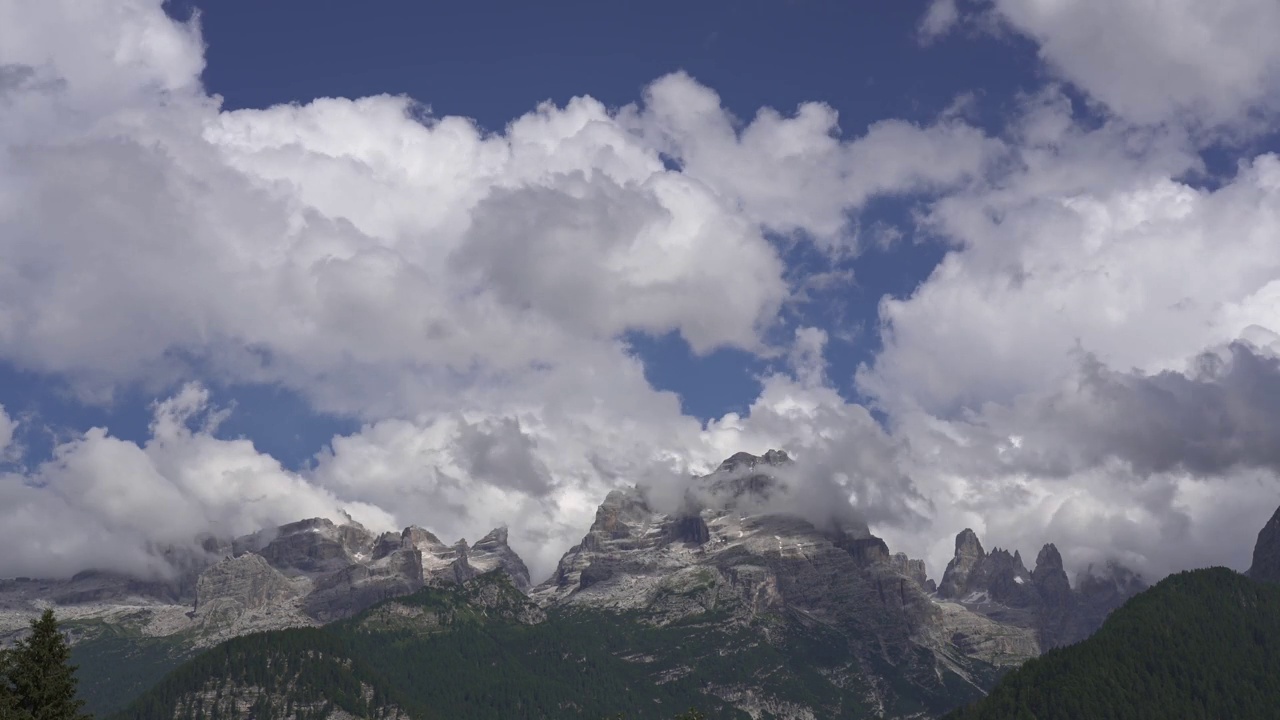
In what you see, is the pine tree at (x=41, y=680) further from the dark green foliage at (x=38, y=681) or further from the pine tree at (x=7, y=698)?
the pine tree at (x=7, y=698)

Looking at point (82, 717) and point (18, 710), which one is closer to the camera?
point (18, 710)

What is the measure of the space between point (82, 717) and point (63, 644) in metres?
6.47

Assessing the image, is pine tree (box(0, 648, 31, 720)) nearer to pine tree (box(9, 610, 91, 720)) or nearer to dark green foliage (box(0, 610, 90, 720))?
dark green foliage (box(0, 610, 90, 720))

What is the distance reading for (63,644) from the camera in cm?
10925

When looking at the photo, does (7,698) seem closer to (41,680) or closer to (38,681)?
(38,681)

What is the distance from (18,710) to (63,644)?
798 centimetres

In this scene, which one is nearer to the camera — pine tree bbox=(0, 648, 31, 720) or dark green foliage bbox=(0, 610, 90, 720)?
pine tree bbox=(0, 648, 31, 720)

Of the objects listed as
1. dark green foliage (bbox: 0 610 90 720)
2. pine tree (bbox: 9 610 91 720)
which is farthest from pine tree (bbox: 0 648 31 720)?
pine tree (bbox: 9 610 91 720)

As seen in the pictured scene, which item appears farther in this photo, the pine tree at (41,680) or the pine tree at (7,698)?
the pine tree at (41,680)

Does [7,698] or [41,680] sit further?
[41,680]

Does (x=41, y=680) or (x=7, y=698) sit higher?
(x=41, y=680)

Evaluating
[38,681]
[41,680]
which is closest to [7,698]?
[38,681]

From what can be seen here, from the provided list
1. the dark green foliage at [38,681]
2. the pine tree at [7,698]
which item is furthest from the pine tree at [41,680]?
the pine tree at [7,698]

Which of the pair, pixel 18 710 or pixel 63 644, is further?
pixel 63 644
